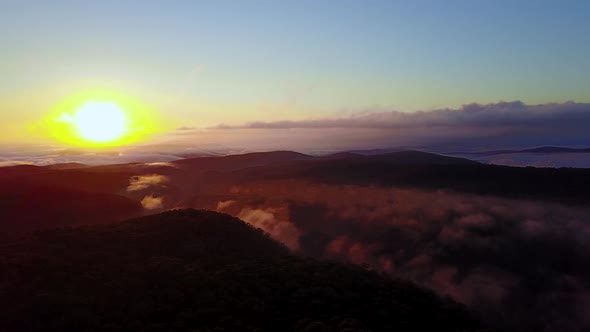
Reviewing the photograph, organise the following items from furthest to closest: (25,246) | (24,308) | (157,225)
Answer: (157,225) → (25,246) → (24,308)

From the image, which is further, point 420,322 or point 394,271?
point 394,271

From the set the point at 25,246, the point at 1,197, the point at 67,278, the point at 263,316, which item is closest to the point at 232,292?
the point at 263,316

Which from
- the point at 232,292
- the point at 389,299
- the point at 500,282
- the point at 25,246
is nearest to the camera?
the point at 232,292

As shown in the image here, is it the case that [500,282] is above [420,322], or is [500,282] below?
below

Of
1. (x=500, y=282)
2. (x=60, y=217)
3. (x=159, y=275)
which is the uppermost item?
(x=159, y=275)

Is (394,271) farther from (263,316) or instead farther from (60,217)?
(263,316)

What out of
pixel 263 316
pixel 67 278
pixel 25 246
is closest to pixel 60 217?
pixel 25 246
